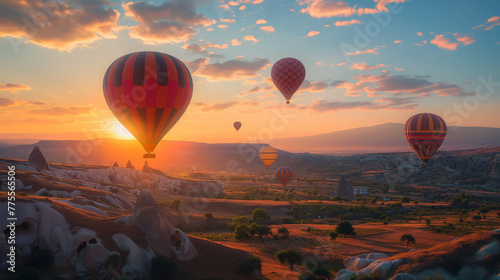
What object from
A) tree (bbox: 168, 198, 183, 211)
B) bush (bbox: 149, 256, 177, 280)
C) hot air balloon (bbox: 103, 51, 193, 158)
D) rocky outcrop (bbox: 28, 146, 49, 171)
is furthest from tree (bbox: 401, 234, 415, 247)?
rocky outcrop (bbox: 28, 146, 49, 171)

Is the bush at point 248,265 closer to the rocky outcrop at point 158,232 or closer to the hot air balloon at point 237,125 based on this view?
the rocky outcrop at point 158,232

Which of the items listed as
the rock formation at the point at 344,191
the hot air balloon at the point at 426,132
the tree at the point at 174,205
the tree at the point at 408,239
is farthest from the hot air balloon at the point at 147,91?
the rock formation at the point at 344,191

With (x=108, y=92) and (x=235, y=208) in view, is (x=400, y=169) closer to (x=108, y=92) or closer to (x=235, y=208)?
(x=235, y=208)

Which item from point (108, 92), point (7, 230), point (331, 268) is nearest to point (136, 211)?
point (7, 230)

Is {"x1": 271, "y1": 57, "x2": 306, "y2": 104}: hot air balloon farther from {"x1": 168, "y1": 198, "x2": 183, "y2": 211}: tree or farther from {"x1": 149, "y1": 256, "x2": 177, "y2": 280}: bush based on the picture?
{"x1": 149, "y1": 256, "x2": 177, "y2": 280}: bush

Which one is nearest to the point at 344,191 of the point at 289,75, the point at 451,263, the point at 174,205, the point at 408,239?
the point at 289,75
